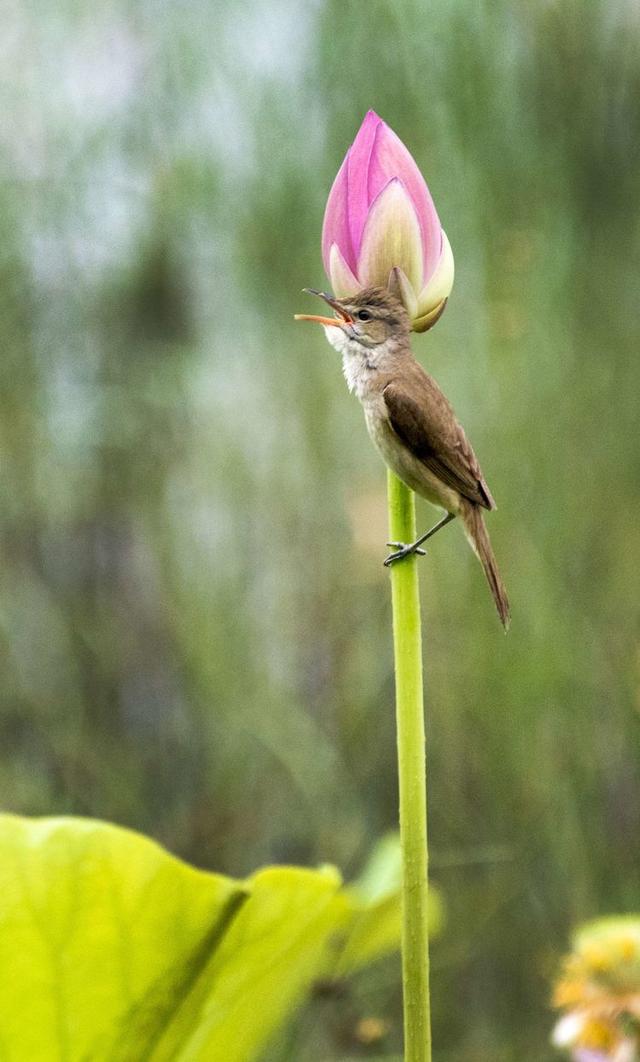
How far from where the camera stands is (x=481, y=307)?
124 centimetres

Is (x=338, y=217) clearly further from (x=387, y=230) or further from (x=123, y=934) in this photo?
(x=123, y=934)

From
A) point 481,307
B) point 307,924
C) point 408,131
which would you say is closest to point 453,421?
point 307,924

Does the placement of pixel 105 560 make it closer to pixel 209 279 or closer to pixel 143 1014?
pixel 209 279

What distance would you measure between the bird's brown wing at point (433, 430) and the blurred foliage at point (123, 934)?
0.51 feet

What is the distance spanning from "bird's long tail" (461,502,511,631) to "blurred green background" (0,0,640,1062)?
0.75 m

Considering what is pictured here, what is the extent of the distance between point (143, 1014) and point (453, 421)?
241 mm

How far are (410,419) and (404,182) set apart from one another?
0.29 feet

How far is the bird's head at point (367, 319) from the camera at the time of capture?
35 cm

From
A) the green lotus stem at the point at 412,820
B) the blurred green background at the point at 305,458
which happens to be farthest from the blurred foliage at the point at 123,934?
the blurred green background at the point at 305,458

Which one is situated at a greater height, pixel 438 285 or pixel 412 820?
pixel 438 285

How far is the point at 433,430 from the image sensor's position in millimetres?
397

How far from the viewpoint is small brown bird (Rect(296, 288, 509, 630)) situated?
1.21 feet

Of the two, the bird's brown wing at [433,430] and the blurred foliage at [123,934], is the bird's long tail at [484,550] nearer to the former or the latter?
the bird's brown wing at [433,430]

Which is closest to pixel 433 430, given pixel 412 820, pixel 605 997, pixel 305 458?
pixel 412 820
